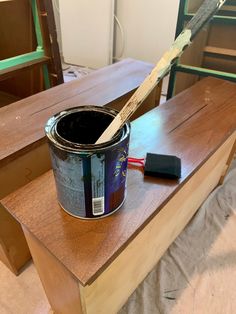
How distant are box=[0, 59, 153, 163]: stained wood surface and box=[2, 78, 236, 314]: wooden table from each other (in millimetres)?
→ 198

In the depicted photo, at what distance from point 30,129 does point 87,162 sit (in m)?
0.49

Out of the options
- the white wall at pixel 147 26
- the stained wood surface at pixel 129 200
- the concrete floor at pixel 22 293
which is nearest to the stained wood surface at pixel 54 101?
the stained wood surface at pixel 129 200

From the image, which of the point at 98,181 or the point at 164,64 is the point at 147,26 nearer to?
the point at 164,64

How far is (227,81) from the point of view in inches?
49.4

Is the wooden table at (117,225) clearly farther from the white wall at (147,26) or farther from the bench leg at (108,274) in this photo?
the white wall at (147,26)

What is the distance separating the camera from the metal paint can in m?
0.42

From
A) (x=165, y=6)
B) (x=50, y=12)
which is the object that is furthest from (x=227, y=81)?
(x=165, y=6)

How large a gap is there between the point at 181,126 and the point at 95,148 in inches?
21.6

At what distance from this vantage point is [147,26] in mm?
2525

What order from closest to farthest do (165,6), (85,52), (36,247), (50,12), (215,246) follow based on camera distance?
(36,247), (215,246), (50,12), (165,6), (85,52)

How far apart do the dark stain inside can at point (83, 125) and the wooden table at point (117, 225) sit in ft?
0.51

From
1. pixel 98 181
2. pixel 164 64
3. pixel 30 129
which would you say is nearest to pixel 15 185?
pixel 30 129

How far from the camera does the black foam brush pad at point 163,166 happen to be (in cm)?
64

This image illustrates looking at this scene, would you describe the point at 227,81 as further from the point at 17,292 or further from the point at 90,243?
the point at 17,292
